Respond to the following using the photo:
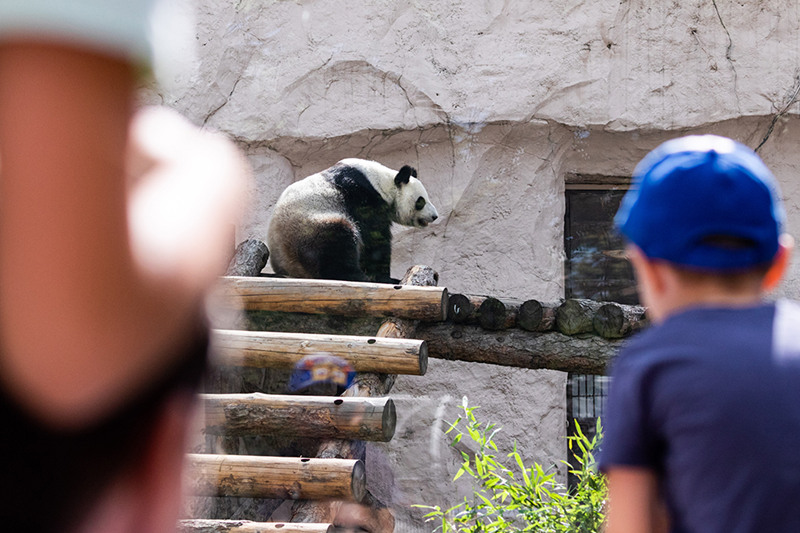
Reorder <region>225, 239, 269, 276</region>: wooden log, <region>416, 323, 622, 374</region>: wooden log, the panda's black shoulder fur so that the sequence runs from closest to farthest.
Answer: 1. <region>416, 323, 622, 374</region>: wooden log
2. <region>225, 239, 269, 276</region>: wooden log
3. the panda's black shoulder fur

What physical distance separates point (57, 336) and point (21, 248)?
0.05m

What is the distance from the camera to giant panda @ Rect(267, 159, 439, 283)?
14.4 feet

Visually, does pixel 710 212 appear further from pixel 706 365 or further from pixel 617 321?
pixel 617 321

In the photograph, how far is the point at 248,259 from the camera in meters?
4.44

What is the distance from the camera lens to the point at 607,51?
5.28 metres

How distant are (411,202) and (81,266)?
4.73 meters

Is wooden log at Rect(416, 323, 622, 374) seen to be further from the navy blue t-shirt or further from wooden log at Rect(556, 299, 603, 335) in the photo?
the navy blue t-shirt

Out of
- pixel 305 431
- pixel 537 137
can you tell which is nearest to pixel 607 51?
pixel 537 137

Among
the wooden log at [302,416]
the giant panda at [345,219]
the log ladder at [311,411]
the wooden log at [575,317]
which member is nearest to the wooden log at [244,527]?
the log ladder at [311,411]

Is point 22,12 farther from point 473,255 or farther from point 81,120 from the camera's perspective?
point 473,255

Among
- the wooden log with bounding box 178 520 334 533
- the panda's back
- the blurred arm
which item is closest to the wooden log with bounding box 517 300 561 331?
the panda's back

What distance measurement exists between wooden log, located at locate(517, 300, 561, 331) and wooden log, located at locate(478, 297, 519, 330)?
0.13 feet

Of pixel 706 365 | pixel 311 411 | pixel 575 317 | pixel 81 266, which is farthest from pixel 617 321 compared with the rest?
pixel 81 266

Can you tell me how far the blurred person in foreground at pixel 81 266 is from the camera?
0.41m
